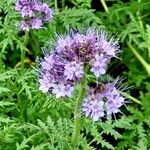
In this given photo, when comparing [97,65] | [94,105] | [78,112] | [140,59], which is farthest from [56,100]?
[140,59]

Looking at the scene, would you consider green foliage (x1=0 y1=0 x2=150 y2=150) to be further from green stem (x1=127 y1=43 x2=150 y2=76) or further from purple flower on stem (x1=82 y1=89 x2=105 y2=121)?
purple flower on stem (x1=82 y1=89 x2=105 y2=121)

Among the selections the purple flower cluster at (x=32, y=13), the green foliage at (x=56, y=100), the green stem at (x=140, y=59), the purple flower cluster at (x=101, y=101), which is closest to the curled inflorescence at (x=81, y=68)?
the purple flower cluster at (x=101, y=101)

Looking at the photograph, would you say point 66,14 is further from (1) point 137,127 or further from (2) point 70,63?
(2) point 70,63

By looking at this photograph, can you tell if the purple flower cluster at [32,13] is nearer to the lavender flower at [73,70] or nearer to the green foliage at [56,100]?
the green foliage at [56,100]

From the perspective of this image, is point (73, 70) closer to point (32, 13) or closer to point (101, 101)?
point (101, 101)

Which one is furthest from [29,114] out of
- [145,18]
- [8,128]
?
[145,18]
